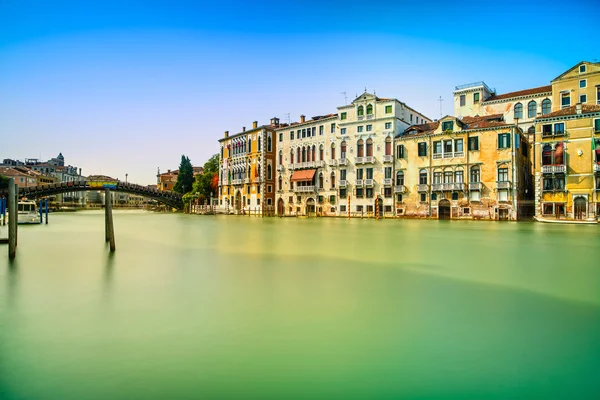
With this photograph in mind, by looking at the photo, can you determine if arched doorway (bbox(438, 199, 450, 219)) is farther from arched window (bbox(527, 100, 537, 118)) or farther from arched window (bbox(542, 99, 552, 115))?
arched window (bbox(542, 99, 552, 115))

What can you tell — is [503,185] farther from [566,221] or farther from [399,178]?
[399,178]

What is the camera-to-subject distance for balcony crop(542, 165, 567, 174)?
25698 millimetres

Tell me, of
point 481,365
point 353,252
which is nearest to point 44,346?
point 481,365

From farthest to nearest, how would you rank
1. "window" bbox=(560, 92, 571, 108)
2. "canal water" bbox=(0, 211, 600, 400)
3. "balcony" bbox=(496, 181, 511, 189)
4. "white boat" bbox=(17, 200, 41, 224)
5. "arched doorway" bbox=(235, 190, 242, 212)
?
"arched doorway" bbox=(235, 190, 242, 212) → "window" bbox=(560, 92, 571, 108) → "balcony" bbox=(496, 181, 511, 189) → "white boat" bbox=(17, 200, 41, 224) → "canal water" bbox=(0, 211, 600, 400)

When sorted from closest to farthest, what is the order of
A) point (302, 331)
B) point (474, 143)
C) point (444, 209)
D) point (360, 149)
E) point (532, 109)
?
point (302, 331)
point (474, 143)
point (444, 209)
point (532, 109)
point (360, 149)

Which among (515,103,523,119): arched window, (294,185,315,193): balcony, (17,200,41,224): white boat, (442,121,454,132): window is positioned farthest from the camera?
(294,185,315,193): balcony

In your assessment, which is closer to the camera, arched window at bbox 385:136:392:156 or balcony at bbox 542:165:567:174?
balcony at bbox 542:165:567:174

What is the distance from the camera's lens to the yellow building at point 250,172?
42000mm

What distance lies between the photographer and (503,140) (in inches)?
1077

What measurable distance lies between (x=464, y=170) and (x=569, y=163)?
6.38 meters

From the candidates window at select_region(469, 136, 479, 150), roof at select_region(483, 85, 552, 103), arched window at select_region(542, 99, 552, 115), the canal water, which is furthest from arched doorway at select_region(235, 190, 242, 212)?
the canal water

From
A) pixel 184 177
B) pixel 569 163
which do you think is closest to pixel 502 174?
pixel 569 163

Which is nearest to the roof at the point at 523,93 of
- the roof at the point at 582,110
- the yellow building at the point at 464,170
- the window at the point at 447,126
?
the yellow building at the point at 464,170

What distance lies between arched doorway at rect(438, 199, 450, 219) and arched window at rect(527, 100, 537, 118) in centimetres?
1026
